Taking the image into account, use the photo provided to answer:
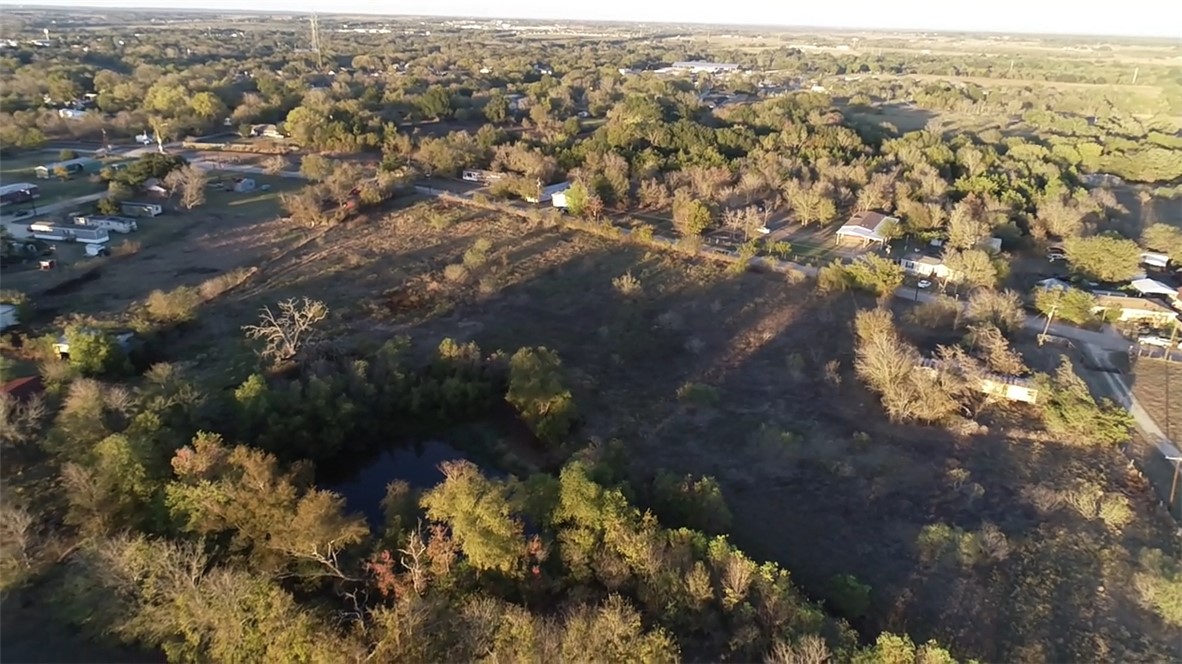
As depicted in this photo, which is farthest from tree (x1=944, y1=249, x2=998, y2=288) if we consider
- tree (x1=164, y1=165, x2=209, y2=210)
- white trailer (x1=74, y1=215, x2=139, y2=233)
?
white trailer (x1=74, y1=215, x2=139, y2=233)

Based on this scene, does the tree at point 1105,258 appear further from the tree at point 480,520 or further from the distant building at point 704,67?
the distant building at point 704,67

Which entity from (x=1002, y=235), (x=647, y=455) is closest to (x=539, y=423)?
(x=647, y=455)

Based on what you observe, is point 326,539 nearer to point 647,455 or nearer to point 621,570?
point 621,570

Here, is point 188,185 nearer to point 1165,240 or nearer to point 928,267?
point 928,267

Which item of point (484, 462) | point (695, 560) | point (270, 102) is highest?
point (270, 102)

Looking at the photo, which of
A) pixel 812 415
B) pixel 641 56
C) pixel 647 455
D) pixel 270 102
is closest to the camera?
pixel 647 455

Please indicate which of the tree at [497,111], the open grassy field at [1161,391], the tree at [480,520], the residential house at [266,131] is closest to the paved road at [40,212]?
the residential house at [266,131]
